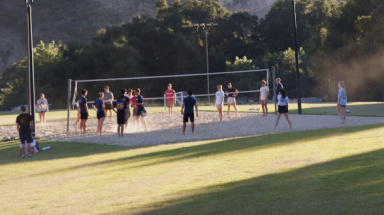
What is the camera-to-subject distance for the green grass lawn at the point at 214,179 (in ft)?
22.3

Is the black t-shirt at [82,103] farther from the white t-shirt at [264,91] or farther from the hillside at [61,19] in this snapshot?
the hillside at [61,19]

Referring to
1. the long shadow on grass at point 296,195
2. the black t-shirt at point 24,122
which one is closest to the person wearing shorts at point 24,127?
the black t-shirt at point 24,122

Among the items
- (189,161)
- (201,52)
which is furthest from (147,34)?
(189,161)

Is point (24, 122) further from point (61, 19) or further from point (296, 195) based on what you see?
point (61, 19)

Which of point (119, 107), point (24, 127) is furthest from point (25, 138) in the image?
point (119, 107)

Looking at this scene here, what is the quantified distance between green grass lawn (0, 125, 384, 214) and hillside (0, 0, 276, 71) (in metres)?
77.3

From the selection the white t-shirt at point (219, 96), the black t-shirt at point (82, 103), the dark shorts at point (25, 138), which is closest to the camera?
the dark shorts at point (25, 138)

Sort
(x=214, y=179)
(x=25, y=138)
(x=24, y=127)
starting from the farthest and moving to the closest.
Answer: (x=25, y=138) < (x=24, y=127) < (x=214, y=179)

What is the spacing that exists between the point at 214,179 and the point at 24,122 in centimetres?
873

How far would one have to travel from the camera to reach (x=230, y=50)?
71.4 metres

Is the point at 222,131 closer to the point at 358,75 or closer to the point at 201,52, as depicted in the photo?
the point at 358,75

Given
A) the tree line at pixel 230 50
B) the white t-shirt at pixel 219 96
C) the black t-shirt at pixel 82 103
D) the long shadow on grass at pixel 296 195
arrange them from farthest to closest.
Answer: the tree line at pixel 230 50, the white t-shirt at pixel 219 96, the black t-shirt at pixel 82 103, the long shadow on grass at pixel 296 195

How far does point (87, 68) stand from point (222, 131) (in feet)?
145

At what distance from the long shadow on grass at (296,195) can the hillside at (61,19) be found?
83.5m
